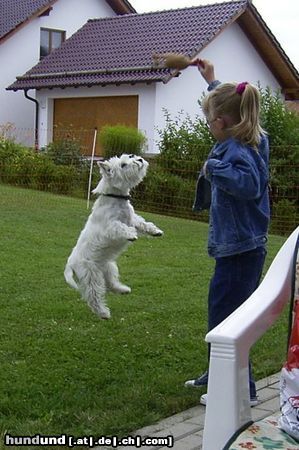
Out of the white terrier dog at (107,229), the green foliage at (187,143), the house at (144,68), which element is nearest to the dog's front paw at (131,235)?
the white terrier dog at (107,229)

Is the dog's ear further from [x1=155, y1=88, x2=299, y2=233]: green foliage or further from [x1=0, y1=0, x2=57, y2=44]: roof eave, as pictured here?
[x1=0, y1=0, x2=57, y2=44]: roof eave

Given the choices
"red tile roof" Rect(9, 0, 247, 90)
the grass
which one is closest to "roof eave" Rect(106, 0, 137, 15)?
Result: "red tile roof" Rect(9, 0, 247, 90)

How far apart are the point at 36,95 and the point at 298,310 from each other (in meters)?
22.4

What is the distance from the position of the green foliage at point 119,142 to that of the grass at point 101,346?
6.73 metres

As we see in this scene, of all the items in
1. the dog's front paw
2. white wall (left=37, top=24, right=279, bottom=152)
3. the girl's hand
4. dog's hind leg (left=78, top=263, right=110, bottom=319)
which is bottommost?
dog's hind leg (left=78, top=263, right=110, bottom=319)

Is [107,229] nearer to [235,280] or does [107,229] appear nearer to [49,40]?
[235,280]

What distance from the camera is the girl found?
4020mm

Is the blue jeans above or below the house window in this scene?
below

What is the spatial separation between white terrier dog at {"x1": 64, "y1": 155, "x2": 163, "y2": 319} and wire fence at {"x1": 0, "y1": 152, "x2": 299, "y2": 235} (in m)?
7.93

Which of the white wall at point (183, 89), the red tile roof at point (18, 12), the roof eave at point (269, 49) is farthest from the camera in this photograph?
the red tile roof at point (18, 12)

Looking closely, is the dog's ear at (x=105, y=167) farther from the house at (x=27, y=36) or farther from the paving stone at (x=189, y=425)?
the house at (x=27, y=36)

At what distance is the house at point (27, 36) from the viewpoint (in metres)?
24.5

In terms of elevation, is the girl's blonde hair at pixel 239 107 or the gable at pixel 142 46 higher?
the gable at pixel 142 46

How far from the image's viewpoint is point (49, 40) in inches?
1016
